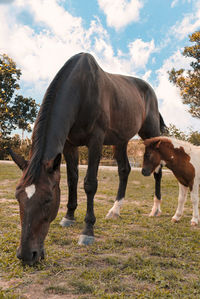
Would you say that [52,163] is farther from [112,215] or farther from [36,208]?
[112,215]

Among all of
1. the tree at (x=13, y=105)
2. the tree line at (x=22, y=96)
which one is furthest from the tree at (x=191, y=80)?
the tree at (x=13, y=105)

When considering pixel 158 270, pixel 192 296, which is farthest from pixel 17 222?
pixel 192 296

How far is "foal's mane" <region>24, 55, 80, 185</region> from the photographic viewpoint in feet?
8.05

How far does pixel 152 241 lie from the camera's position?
12.1 feet

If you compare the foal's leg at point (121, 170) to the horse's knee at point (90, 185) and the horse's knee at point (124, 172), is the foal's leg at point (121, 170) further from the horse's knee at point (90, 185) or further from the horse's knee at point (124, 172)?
the horse's knee at point (90, 185)

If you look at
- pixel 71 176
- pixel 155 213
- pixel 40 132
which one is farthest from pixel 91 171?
pixel 155 213

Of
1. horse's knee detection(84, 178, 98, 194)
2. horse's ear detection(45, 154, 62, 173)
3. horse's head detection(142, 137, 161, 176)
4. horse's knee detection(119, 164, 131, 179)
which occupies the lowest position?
horse's knee detection(84, 178, 98, 194)

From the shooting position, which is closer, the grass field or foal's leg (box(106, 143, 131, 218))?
the grass field

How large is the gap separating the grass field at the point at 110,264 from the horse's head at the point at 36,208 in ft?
0.86

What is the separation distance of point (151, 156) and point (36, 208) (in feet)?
11.3

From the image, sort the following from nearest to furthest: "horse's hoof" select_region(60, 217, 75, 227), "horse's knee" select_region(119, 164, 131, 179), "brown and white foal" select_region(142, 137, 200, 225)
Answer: "horse's hoof" select_region(60, 217, 75, 227) < "brown and white foal" select_region(142, 137, 200, 225) < "horse's knee" select_region(119, 164, 131, 179)

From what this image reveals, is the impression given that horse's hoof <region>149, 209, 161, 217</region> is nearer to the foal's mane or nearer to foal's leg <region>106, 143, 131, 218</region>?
foal's leg <region>106, 143, 131, 218</region>

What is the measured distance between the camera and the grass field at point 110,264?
2197 millimetres

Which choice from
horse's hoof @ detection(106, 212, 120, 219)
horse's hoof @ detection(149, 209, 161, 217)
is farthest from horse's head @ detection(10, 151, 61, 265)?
horse's hoof @ detection(149, 209, 161, 217)
